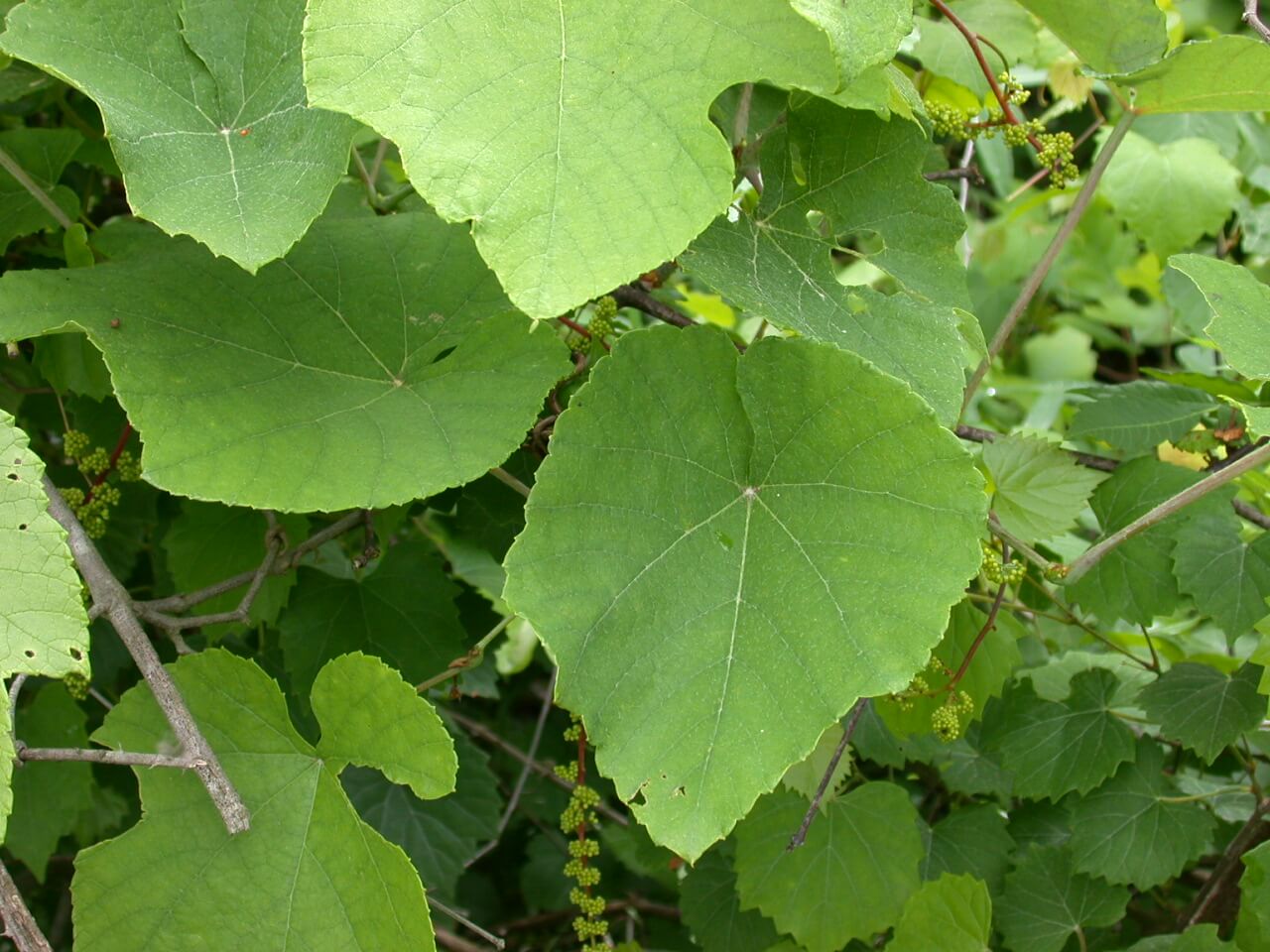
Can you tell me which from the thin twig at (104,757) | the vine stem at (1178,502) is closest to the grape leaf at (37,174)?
the thin twig at (104,757)

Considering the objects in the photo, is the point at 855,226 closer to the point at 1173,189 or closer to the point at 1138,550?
the point at 1138,550

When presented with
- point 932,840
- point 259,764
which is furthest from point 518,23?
point 932,840

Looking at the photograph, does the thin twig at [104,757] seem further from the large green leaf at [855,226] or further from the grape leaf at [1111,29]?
the grape leaf at [1111,29]

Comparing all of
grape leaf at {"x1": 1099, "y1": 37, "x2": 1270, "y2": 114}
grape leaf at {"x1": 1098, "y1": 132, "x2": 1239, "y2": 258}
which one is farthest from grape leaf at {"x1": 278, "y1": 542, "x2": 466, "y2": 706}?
grape leaf at {"x1": 1098, "y1": 132, "x2": 1239, "y2": 258}

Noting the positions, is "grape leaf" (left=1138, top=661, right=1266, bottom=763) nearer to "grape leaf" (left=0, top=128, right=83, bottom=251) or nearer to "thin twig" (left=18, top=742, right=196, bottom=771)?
"thin twig" (left=18, top=742, right=196, bottom=771)

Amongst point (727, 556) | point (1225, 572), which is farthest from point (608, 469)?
point (1225, 572)

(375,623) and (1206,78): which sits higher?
(1206,78)

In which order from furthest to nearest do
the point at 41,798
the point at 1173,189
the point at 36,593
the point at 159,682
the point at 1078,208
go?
the point at 1173,189, the point at 41,798, the point at 1078,208, the point at 159,682, the point at 36,593

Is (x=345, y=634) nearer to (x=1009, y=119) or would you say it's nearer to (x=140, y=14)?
(x=140, y=14)
